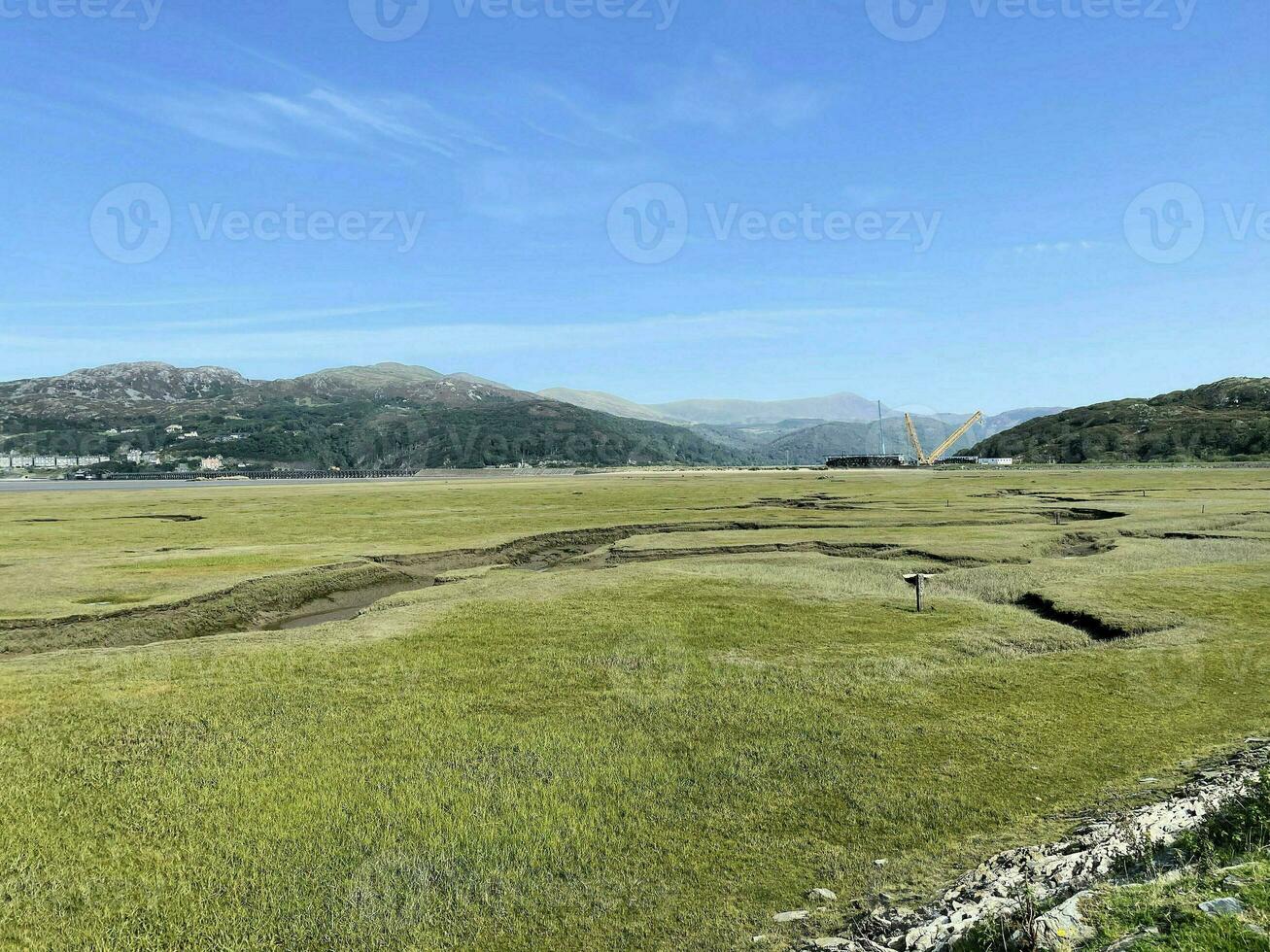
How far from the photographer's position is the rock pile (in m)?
7.83

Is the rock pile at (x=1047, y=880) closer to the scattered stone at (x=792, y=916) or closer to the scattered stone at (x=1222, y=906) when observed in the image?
the scattered stone at (x=792, y=916)

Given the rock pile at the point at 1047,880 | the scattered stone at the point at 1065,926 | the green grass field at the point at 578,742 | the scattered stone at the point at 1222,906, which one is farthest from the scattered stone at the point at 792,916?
the scattered stone at the point at 1222,906

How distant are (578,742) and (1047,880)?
7.99 m

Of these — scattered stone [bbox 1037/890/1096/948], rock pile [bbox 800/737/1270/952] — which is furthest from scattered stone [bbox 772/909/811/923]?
scattered stone [bbox 1037/890/1096/948]

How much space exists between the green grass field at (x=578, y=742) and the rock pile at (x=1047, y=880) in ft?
1.81

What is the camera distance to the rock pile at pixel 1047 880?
7832 millimetres

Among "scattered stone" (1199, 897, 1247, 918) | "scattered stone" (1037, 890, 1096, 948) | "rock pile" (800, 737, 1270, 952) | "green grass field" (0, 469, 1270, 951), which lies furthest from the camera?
"green grass field" (0, 469, 1270, 951)

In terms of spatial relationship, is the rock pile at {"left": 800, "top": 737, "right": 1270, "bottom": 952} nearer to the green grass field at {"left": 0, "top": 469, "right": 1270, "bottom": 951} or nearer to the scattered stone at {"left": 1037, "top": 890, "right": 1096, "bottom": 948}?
the scattered stone at {"left": 1037, "top": 890, "right": 1096, "bottom": 948}

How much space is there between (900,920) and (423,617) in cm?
1966

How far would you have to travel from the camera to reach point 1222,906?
273 inches

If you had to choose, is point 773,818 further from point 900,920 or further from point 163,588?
point 163,588

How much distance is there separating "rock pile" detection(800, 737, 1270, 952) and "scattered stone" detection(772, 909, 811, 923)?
1.59 ft

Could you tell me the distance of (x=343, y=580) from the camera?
3525cm

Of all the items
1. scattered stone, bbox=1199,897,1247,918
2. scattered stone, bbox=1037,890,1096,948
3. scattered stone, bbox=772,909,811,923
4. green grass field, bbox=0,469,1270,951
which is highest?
scattered stone, bbox=1199,897,1247,918
